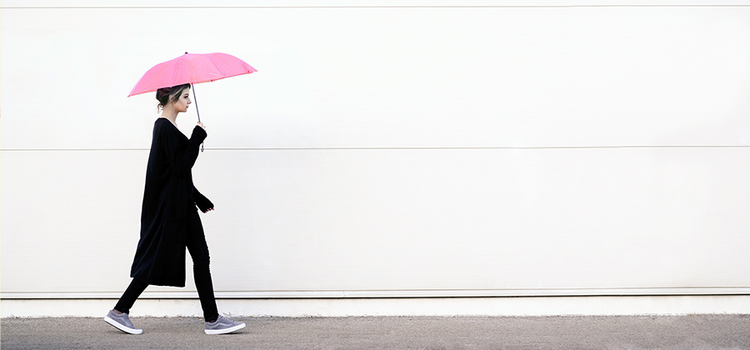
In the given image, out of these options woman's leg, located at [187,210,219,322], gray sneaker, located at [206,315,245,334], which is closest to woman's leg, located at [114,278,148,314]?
woman's leg, located at [187,210,219,322]

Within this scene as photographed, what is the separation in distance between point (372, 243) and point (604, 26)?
2239mm

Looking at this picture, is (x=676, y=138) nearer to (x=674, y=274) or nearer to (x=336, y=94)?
(x=674, y=274)

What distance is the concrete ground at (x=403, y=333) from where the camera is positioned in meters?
5.03

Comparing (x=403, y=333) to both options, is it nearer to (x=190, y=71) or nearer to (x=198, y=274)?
(x=198, y=274)

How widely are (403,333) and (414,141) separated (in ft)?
4.46

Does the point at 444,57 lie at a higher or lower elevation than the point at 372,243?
higher

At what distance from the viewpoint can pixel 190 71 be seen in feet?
16.1

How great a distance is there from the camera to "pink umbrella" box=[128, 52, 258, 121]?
4879 millimetres

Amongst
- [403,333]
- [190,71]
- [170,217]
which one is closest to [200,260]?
[170,217]

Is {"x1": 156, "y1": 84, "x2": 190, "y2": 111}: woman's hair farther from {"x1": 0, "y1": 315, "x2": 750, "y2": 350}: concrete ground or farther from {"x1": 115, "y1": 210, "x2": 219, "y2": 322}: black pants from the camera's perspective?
{"x1": 0, "y1": 315, "x2": 750, "y2": 350}: concrete ground

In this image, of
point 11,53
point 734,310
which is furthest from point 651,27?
point 11,53

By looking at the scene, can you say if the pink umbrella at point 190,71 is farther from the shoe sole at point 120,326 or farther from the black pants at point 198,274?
the shoe sole at point 120,326

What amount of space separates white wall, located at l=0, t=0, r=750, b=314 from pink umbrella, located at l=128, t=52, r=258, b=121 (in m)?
0.84

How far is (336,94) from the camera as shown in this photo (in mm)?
5895
